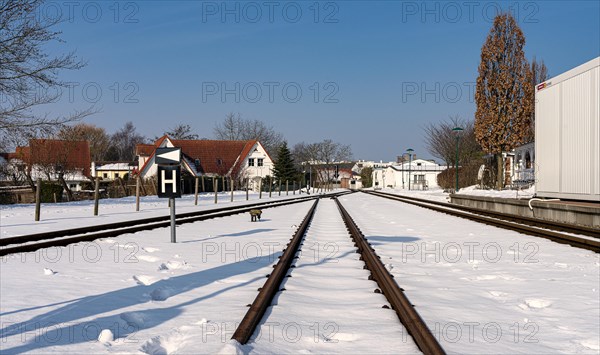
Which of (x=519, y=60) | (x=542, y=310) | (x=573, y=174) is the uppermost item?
(x=519, y=60)

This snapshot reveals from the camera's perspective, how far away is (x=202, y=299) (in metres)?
5.25

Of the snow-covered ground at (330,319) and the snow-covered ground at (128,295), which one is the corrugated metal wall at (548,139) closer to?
the snow-covered ground at (128,295)

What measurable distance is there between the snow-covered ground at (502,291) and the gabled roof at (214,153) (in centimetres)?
6626

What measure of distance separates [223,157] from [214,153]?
1618 millimetres

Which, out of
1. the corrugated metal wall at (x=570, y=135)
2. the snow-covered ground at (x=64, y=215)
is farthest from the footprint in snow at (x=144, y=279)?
the corrugated metal wall at (x=570, y=135)

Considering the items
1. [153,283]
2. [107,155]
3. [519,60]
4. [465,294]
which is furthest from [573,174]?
[107,155]

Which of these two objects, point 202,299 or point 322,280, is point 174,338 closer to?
point 202,299

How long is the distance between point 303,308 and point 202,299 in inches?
42.7

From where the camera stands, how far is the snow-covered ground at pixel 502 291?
413cm

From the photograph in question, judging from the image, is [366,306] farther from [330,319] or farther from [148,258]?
[148,258]

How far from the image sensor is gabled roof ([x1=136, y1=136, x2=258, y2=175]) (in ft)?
249

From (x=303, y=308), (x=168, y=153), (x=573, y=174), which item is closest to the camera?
(x=303, y=308)
